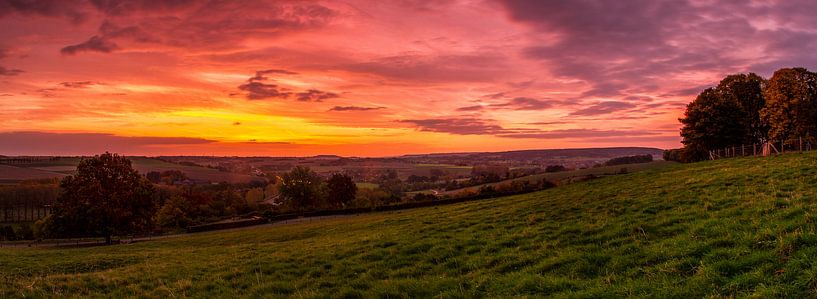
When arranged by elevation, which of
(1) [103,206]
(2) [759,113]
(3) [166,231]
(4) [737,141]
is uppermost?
(2) [759,113]

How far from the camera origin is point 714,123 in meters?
57.9

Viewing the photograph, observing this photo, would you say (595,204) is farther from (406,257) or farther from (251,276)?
(251,276)

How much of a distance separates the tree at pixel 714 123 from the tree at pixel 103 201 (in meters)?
76.1

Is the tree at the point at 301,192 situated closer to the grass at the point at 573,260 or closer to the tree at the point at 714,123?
the grass at the point at 573,260

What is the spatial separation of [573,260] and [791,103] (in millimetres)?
64844

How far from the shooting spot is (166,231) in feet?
220

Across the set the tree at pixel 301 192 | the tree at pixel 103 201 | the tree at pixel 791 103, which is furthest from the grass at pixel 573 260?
the tree at pixel 301 192

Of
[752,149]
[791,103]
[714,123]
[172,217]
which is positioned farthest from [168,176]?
[791,103]

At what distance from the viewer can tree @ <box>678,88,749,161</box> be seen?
57906mm

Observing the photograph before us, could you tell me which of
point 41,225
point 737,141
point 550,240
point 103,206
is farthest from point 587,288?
point 41,225

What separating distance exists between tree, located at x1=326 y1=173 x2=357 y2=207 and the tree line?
61.4 metres

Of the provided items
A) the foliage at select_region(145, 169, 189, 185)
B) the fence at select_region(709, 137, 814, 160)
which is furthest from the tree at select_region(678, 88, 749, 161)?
the foliage at select_region(145, 169, 189, 185)

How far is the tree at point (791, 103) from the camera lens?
54156 millimetres

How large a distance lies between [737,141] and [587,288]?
66.4 metres
